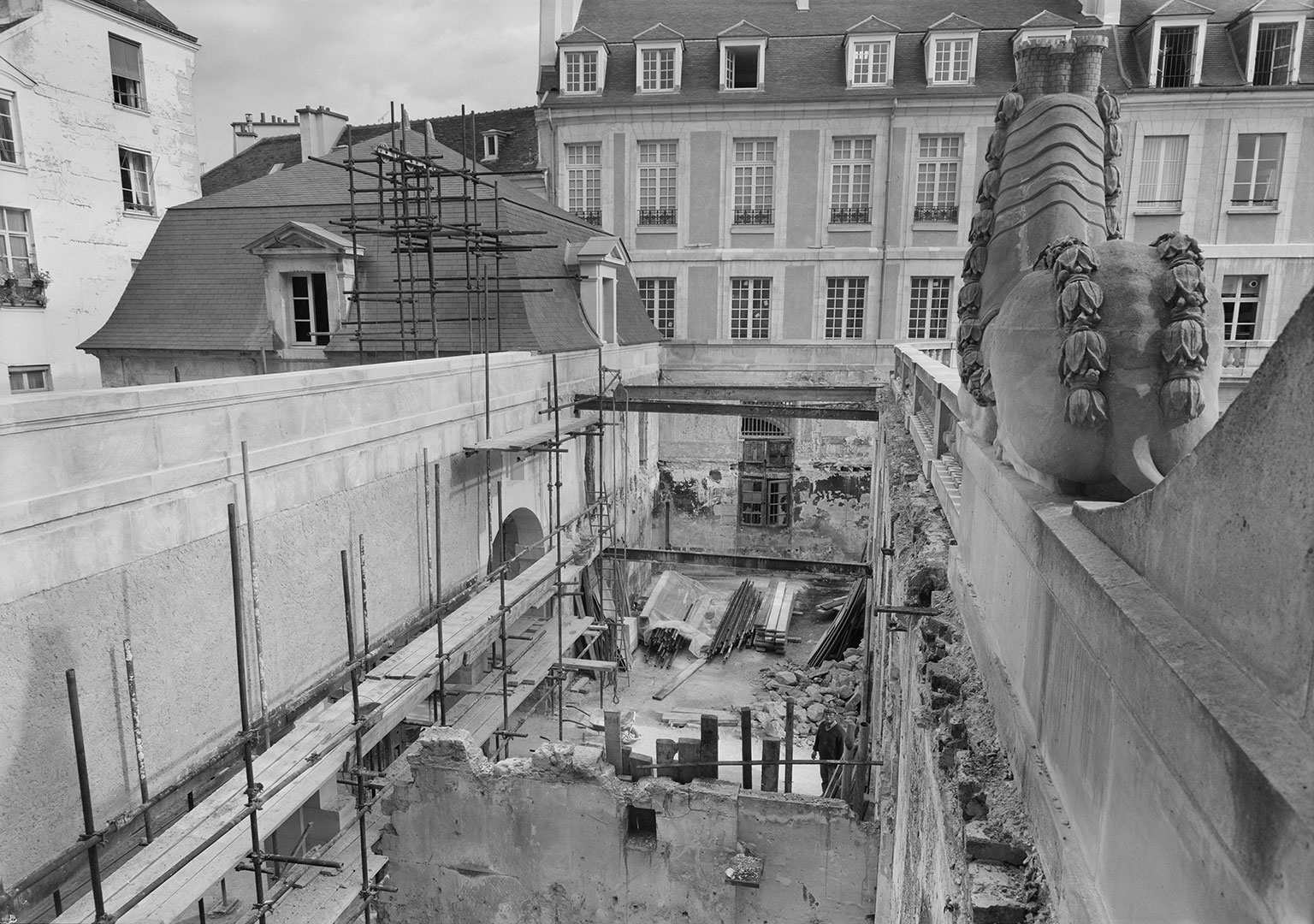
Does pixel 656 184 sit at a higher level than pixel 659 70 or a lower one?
lower

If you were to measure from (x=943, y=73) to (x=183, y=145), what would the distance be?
20009 mm

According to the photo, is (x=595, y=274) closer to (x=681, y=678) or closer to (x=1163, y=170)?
(x=681, y=678)

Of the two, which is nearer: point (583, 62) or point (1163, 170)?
point (1163, 170)

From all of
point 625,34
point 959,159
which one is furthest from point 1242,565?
point 625,34

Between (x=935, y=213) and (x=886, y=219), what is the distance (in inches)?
49.1

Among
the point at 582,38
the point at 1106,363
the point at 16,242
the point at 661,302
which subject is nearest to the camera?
the point at 1106,363

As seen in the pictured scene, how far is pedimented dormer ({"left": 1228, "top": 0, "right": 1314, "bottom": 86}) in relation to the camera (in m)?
19.0

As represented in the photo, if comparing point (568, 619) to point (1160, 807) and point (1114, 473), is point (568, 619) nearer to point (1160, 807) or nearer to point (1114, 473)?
point (1114, 473)

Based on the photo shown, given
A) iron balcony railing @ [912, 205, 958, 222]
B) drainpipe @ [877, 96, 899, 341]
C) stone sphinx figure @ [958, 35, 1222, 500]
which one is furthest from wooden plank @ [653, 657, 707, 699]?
iron balcony railing @ [912, 205, 958, 222]

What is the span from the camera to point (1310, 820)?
Result: 1.02m

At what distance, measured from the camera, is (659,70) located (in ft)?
71.7

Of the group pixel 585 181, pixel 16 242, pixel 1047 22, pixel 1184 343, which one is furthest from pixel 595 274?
pixel 1047 22

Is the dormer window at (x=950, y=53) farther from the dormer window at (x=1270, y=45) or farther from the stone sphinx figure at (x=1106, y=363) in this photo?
the stone sphinx figure at (x=1106, y=363)

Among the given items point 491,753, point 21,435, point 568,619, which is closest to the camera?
point 21,435
